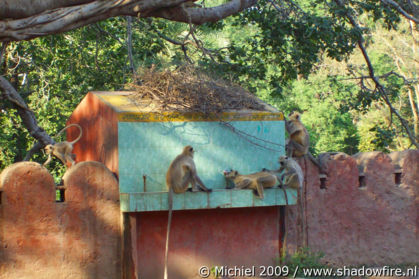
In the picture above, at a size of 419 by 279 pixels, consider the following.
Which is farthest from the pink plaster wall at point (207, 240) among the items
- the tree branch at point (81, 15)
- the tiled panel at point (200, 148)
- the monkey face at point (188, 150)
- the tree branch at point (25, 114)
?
the tree branch at point (25, 114)

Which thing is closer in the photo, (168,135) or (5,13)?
(5,13)

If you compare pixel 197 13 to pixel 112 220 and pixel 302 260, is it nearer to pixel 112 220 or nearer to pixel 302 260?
pixel 112 220

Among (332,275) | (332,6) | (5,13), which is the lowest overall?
(332,275)

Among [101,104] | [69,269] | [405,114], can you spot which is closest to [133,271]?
[69,269]

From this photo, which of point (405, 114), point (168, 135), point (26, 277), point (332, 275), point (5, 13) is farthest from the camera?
point (405, 114)

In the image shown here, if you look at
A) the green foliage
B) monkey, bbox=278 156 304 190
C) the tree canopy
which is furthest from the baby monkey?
the green foliage

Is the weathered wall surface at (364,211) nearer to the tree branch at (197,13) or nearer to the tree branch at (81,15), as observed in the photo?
the tree branch at (197,13)

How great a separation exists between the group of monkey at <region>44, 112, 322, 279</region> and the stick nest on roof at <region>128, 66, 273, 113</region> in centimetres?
56

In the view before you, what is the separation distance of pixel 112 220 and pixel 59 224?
2.02 feet

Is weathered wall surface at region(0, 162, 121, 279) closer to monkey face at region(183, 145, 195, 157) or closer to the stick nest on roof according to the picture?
monkey face at region(183, 145, 195, 157)

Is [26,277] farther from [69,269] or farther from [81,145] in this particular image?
[81,145]

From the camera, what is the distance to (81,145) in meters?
8.92

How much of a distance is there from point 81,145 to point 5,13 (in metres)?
2.82

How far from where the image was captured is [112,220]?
7.38m
